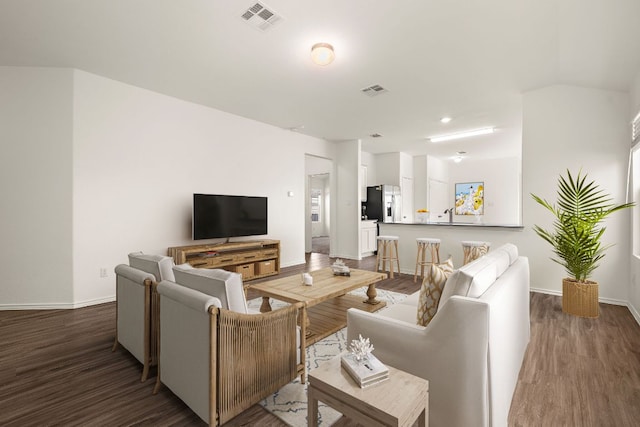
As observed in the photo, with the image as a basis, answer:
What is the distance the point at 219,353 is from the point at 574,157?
491 cm

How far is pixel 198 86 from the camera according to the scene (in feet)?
13.8

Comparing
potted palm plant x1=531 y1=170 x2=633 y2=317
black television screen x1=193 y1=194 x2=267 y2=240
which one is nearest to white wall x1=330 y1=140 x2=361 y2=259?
black television screen x1=193 y1=194 x2=267 y2=240

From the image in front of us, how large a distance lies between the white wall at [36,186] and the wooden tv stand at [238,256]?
1308 millimetres

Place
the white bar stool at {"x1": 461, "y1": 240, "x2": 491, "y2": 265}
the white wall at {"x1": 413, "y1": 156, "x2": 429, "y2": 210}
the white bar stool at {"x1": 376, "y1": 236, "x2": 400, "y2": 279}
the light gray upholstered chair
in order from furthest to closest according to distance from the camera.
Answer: the white wall at {"x1": 413, "y1": 156, "x2": 429, "y2": 210}
the white bar stool at {"x1": 376, "y1": 236, "x2": 400, "y2": 279}
the white bar stool at {"x1": 461, "y1": 240, "x2": 491, "y2": 265}
the light gray upholstered chair

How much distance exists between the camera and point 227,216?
5129 mm

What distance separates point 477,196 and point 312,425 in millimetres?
10719

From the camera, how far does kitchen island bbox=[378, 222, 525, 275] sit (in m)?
4.68

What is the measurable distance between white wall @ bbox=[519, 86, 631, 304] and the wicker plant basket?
30.0 inches

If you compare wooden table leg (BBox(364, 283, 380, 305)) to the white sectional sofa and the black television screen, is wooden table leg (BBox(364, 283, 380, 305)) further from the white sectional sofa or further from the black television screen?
the black television screen

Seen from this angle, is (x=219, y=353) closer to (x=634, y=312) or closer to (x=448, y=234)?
(x=634, y=312)

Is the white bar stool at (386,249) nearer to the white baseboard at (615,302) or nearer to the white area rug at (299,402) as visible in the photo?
the white baseboard at (615,302)

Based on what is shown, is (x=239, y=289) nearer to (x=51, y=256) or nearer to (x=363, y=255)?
(x=51, y=256)

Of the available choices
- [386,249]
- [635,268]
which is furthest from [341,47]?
[635,268]

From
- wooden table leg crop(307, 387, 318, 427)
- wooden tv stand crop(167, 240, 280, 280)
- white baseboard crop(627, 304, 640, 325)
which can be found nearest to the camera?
wooden table leg crop(307, 387, 318, 427)
